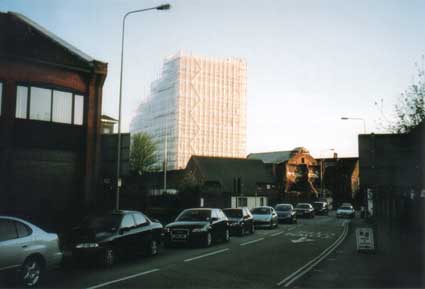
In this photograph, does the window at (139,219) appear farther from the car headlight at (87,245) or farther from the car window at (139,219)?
the car headlight at (87,245)

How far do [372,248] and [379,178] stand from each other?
281 cm

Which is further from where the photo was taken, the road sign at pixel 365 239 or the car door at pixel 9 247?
the road sign at pixel 365 239

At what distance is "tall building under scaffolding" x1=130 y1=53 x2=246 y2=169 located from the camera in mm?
107250

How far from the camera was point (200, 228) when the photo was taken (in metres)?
19.3

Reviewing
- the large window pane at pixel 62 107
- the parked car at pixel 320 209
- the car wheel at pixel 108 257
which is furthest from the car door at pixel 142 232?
the parked car at pixel 320 209

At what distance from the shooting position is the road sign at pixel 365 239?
60.0 ft

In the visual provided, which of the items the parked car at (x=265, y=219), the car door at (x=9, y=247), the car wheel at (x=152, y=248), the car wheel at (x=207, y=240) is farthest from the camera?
the parked car at (x=265, y=219)

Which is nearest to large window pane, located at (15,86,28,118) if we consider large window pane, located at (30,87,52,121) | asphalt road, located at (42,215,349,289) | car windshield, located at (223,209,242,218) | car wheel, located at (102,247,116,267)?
large window pane, located at (30,87,52,121)

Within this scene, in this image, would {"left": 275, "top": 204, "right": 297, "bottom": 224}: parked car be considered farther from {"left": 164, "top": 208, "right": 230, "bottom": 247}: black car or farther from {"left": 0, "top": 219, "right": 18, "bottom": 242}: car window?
{"left": 0, "top": 219, "right": 18, "bottom": 242}: car window

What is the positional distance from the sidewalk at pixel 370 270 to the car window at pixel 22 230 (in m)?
5.96

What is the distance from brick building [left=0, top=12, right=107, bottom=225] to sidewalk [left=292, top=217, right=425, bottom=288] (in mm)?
13949

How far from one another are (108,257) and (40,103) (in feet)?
43.2

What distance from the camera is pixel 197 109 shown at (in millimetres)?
110125

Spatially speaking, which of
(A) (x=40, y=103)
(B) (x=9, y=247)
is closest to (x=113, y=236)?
(B) (x=9, y=247)
